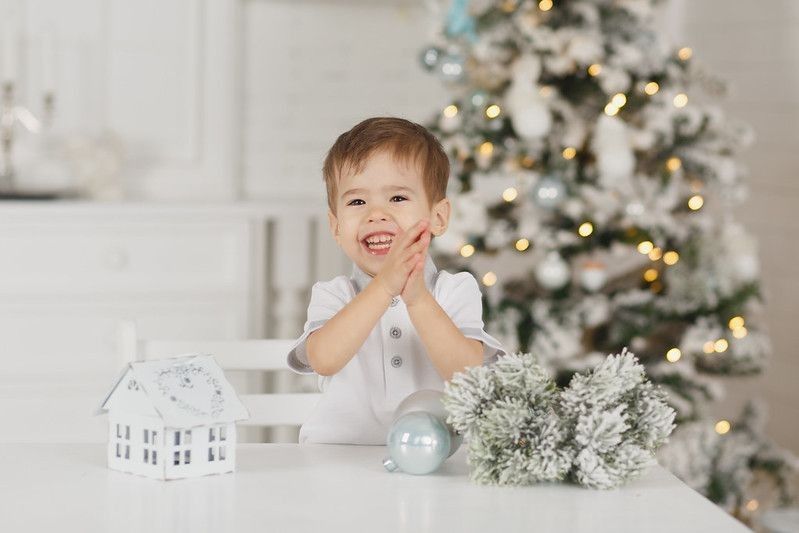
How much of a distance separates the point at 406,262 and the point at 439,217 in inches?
6.9

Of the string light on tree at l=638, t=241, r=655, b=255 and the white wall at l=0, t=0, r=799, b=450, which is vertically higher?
the white wall at l=0, t=0, r=799, b=450

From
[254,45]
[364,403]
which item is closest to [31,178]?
[254,45]

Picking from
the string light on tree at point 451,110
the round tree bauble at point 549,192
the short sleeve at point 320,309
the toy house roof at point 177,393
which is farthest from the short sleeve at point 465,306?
the string light on tree at point 451,110

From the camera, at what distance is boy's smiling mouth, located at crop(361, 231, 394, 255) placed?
1.56 metres

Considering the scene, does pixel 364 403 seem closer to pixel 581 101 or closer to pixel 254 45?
pixel 581 101

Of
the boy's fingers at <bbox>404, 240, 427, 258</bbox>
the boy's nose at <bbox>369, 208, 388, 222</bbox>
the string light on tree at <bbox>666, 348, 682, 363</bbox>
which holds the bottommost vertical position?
the string light on tree at <bbox>666, 348, 682, 363</bbox>

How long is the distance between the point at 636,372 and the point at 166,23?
256 centimetres

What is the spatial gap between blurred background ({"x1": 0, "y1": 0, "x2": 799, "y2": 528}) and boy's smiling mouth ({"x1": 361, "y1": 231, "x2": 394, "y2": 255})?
150 centimetres

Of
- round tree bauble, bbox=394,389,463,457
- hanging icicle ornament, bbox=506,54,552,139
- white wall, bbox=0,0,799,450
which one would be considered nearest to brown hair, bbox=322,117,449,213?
round tree bauble, bbox=394,389,463,457

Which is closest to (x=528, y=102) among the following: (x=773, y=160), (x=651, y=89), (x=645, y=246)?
(x=651, y=89)

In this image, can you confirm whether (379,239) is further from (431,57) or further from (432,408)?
(431,57)

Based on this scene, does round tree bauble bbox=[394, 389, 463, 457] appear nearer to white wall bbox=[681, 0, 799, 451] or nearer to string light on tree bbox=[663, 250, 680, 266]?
string light on tree bbox=[663, 250, 680, 266]

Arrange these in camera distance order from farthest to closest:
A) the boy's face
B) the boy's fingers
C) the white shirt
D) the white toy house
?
the white shirt → the boy's face → the boy's fingers → the white toy house

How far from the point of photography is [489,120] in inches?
123
